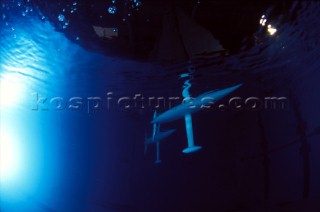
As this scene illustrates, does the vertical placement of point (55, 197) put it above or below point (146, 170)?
below

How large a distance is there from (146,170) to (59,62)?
1877mm

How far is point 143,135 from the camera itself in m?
3.09

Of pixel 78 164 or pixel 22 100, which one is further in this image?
pixel 78 164

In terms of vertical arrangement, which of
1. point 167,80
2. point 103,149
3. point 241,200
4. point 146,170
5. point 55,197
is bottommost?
point 241,200

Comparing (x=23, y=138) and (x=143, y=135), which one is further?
(x=143, y=135)

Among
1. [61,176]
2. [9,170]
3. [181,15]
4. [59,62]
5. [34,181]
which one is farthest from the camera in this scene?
[61,176]

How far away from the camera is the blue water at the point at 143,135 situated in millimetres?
1651

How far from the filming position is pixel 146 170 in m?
3.04

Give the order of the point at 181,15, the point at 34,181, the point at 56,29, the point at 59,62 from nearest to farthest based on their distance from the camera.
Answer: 1. the point at 181,15
2. the point at 56,29
3. the point at 59,62
4. the point at 34,181

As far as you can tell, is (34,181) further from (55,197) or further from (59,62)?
(59,62)

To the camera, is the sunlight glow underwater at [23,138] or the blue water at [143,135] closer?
the blue water at [143,135]

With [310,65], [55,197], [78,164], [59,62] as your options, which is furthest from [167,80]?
[55,197]

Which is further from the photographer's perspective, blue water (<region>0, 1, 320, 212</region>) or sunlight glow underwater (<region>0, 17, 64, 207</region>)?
sunlight glow underwater (<region>0, 17, 64, 207</region>)

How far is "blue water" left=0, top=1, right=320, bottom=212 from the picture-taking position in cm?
165
